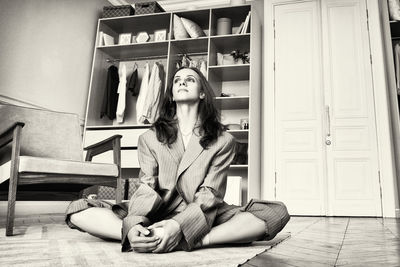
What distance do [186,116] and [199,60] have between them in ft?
9.32

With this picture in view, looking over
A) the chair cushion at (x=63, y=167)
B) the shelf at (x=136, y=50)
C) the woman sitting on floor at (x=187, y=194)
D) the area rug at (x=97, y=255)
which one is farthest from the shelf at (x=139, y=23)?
the area rug at (x=97, y=255)

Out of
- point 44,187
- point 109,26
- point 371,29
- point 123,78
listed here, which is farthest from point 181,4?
point 44,187

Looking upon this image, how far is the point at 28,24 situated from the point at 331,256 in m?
3.33

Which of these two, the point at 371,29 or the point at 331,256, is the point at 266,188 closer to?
the point at 371,29

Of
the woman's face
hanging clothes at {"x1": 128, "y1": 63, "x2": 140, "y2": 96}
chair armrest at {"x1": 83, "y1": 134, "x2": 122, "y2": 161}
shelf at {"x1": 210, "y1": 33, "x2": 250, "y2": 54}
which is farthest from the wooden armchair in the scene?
shelf at {"x1": 210, "y1": 33, "x2": 250, "y2": 54}

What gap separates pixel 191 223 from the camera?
3.60 feet

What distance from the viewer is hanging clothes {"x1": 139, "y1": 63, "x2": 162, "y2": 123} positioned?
3.89 metres

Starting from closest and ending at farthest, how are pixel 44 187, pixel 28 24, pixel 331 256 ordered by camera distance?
pixel 331 256
pixel 44 187
pixel 28 24

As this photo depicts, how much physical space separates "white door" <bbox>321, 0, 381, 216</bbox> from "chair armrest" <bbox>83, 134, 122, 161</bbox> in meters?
2.15

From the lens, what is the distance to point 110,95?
13.6ft

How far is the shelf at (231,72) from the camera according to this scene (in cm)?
377

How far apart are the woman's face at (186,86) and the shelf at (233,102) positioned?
219cm

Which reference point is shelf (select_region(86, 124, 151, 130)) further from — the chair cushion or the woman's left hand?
the woman's left hand

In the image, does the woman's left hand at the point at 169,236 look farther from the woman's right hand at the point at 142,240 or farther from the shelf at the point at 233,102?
the shelf at the point at 233,102
